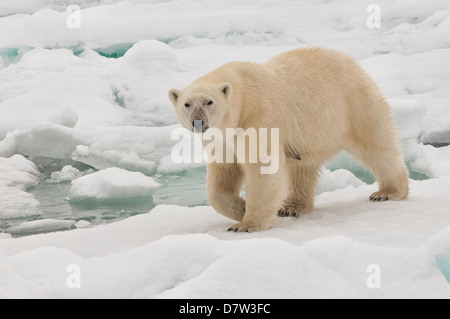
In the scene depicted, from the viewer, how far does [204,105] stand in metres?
3.61

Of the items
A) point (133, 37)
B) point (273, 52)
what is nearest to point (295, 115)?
point (273, 52)

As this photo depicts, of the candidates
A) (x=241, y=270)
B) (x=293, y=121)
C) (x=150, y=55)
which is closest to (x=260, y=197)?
(x=293, y=121)

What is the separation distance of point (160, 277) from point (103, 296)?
10.5 inches

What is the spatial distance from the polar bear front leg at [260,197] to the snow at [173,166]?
0.35ft

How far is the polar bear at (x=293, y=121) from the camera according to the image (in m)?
3.77

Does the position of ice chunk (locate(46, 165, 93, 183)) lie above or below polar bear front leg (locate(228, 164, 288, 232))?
below

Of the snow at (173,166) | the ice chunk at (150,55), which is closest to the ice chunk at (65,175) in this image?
the snow at (173,166)

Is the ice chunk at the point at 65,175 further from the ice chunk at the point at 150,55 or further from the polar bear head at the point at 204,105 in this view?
the polar bear head at the point at 204,105

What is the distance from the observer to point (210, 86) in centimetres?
365

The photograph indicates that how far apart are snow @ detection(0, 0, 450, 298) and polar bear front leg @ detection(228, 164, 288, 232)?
0.35ft

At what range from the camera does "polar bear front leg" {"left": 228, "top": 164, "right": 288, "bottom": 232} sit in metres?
3.79
